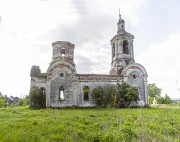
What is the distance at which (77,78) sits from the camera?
30000 mm

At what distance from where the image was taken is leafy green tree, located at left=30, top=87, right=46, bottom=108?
28263 millimetres

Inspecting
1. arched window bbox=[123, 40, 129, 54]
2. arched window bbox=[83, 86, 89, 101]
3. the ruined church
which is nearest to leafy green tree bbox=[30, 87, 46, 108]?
the ruined church

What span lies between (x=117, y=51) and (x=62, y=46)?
8.12 metres

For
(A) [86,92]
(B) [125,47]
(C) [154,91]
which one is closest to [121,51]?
(B) [125,47]

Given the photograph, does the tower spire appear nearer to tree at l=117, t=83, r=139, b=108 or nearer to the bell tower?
the bell tower

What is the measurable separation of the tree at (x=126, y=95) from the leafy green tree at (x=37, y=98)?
954cm

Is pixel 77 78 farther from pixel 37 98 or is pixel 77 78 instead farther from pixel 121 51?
pixel 121 51

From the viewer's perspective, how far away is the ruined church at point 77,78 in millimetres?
29281

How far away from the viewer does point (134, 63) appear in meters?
32.4

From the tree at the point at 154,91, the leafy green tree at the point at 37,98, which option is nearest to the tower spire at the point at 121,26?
the leafy green tree at the point at 37,98

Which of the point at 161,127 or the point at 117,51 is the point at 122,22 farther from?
the point at 161,127

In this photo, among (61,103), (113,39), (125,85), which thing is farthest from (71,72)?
(113,39)

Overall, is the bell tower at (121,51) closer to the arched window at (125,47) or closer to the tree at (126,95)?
the arched window at (125,47)

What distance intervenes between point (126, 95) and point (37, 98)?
11.1m
